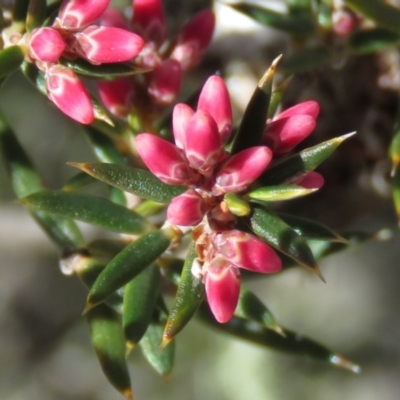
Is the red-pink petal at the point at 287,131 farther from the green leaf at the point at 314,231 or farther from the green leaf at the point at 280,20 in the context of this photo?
the green leaf at the point at 280,20

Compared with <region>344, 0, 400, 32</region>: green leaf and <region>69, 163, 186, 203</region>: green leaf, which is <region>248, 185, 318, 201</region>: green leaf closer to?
<region>69, 163, 186, 203</region>: green leaf

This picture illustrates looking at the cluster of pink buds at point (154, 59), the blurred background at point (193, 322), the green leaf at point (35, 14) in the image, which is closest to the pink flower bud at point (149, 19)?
the cluster of pink buds at point (154, 59)

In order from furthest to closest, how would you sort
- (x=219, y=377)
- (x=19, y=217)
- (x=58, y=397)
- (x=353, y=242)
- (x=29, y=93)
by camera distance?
(x=219, y=377) → (x=58, y=397) → (x=29, y=93) → (x=19, y=217) → (x=353, y=242)

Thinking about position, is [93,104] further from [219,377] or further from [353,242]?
[219,377]

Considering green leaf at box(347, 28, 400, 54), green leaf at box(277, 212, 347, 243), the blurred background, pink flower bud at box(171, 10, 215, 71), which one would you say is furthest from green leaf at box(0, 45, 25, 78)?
the blurred background

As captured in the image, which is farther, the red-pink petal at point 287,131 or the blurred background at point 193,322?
the blurred background at point 193,322

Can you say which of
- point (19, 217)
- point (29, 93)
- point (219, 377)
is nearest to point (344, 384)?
point (219, 377)
